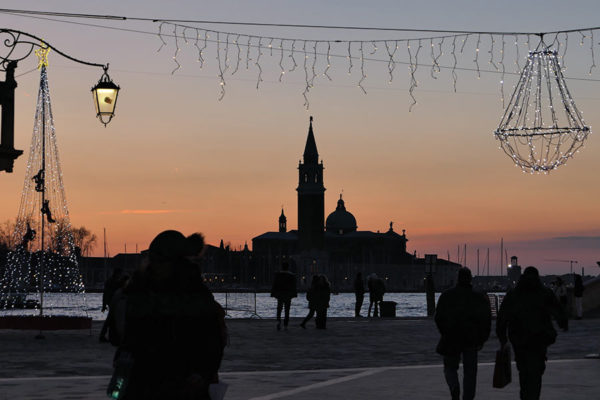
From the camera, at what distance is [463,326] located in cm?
1129

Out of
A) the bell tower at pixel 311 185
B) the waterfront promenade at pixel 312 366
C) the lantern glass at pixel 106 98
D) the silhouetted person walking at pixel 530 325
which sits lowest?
the waterfront promenade at pixel 312 366

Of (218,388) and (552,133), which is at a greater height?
(552,133)

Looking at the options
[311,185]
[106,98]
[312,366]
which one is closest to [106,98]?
[106,98]

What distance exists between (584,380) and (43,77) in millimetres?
12885

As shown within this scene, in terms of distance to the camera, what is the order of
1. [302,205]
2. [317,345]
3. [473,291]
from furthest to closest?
1. [302,205]
2. [317,345]
3. [473,291]

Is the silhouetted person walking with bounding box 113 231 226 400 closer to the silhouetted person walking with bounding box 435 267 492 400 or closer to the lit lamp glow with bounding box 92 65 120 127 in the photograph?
the silhouetted person walking with bounding box 435 267 492 400

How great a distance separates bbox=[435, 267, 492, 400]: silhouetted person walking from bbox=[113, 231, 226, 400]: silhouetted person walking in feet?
18.9

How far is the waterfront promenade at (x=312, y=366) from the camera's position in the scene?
1284 centimetres

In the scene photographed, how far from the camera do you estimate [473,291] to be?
11461 mm

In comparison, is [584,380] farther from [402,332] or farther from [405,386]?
[402,332]

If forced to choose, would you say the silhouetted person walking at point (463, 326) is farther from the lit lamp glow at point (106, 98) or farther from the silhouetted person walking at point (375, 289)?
the silhouetted person walking at point (375, 289)

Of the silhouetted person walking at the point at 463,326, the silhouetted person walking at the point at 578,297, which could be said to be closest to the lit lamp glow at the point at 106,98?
the silhouetted person walking at the point at 463,326

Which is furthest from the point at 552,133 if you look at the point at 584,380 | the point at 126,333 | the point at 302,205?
the point at 302,205

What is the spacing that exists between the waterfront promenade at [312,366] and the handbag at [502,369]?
1.70 metres
